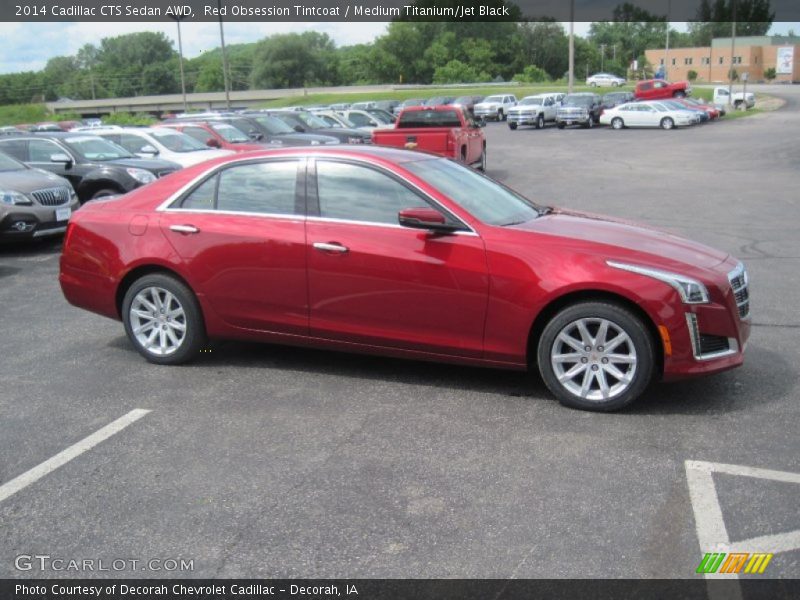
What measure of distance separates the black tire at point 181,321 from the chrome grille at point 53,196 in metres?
6.36

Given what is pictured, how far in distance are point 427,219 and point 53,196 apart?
8.48m

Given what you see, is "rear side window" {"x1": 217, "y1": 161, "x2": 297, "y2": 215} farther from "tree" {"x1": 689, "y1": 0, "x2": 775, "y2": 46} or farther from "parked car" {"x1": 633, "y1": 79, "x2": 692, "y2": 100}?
"tree" {"x1": 689, "y1": 0, "x2": 775, "y2": 46}

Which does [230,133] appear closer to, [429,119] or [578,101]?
[429,119]

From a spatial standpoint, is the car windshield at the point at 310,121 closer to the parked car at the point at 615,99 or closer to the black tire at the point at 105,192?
the black tire at the point at 105,192

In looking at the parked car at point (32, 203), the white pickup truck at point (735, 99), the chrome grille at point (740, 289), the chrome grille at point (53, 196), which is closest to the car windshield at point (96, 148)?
the parked car at point (32, 203)

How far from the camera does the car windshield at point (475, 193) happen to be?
579 cm

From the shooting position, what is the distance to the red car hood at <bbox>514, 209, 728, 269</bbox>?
541 cm

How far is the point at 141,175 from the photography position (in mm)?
13805

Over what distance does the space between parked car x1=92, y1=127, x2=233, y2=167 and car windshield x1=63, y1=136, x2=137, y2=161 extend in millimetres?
692

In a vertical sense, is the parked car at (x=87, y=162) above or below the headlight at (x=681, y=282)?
above

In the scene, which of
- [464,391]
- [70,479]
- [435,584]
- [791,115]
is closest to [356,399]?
[464,391]

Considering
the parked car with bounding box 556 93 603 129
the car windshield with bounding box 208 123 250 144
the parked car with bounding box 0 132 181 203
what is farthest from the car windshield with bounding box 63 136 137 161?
the parked car with bounding box 556 93 603 129

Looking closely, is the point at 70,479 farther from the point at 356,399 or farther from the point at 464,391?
the point at 464,391

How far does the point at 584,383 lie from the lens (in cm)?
530
